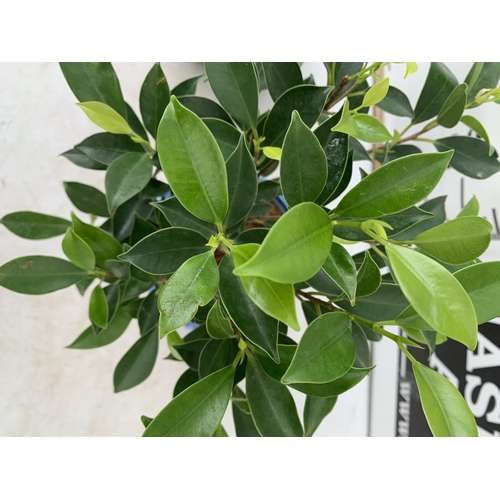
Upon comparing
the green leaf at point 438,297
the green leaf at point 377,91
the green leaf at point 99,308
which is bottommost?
the green leaf at point 99,308

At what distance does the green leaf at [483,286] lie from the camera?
1.26 ft

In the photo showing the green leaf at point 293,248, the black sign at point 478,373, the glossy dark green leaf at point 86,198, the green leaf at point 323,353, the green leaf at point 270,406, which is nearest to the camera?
the green leaf at point 293,248

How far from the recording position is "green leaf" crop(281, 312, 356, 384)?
1.25ft

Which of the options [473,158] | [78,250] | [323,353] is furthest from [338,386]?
[473,158]

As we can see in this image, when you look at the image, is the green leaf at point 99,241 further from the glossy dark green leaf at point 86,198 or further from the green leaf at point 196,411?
the green leaf at point 196,411

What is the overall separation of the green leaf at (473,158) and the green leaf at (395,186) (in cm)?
40

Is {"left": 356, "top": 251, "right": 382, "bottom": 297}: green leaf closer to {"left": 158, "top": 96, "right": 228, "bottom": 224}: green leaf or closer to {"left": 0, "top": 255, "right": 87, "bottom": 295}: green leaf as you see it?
{"left": 158, "top": 96, "right": 228, "bottom": 224}: green leaf

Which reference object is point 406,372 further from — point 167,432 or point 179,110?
point 179,110

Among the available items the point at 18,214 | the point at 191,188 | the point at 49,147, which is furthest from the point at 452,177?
the point at 49,147

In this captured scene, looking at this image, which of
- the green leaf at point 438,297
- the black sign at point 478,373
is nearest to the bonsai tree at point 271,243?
the green leaf at point 438,297

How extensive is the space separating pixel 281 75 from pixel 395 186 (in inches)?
12.4

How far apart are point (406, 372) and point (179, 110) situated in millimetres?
1038

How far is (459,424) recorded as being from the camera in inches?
14.4

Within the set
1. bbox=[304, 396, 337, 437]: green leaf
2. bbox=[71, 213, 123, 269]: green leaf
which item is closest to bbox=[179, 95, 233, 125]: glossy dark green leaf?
bbox=[71, 213, 123, 269]: green leaf
